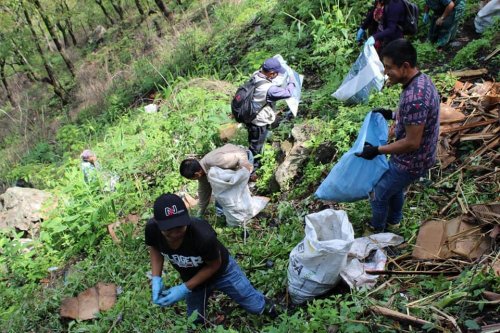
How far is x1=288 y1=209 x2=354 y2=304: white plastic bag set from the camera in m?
2.67

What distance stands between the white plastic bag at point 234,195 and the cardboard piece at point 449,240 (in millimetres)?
1697

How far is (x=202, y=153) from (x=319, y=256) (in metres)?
3.51

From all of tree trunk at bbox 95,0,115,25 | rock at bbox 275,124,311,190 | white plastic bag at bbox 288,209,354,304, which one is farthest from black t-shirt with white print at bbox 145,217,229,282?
tree trunk at bbox 95,0,115,25

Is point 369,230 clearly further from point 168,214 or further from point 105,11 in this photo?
point 105,11

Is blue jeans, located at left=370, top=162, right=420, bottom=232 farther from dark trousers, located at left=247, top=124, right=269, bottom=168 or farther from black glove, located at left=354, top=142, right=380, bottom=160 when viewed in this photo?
dark trousers, located at left=247, top=124, right=269, bottom=168

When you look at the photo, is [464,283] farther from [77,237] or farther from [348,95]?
[77,237]

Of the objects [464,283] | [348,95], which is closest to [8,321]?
[464,283]

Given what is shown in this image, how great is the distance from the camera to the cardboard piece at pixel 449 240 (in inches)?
104

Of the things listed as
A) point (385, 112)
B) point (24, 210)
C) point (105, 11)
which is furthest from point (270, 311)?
point (105, 11)

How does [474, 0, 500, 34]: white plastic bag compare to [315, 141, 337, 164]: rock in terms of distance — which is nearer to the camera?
[315, 141, 337, 164]: rock

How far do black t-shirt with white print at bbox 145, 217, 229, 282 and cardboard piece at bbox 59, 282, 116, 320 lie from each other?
4.75 feet

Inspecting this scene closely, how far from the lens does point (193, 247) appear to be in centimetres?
257

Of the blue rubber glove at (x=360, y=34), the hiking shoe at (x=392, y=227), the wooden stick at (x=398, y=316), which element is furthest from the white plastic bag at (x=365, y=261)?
the blue rubber glove at (x=360, y=34)

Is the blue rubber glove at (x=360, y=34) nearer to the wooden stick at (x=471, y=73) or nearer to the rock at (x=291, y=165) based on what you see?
the wooden stick at (x=471, y=73)
